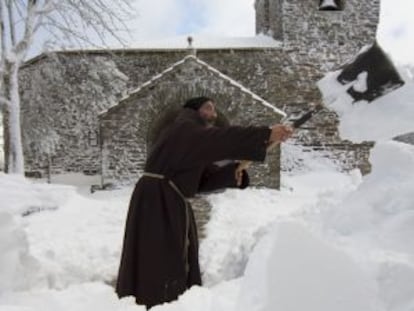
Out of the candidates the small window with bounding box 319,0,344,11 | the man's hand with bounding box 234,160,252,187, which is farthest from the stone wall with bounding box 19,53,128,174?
Answer: the man's hand with bounding box 234,160,252,187

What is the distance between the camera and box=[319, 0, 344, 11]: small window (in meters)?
20.0

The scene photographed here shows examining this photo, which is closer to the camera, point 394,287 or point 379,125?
point 394,287

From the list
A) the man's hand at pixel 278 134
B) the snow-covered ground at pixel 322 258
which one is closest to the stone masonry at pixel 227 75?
the snow-covered ground at pixel 322 258

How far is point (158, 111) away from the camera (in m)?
16.5

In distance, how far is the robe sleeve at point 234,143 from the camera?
12.7 ft

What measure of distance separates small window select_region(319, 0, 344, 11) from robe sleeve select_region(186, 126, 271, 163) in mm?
16959

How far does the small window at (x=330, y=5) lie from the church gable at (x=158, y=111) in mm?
5226

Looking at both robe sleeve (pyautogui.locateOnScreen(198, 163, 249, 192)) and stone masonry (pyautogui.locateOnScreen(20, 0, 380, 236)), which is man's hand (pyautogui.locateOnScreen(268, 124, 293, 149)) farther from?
stone masonry (pyautogui.locateOnScreen(20, 0, 380, 236))

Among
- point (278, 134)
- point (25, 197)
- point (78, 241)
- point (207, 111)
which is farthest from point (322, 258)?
point (78, 241)

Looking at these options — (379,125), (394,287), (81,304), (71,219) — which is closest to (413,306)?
(394,287)

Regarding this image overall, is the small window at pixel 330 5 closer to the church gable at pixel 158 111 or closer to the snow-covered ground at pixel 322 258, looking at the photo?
the church gable at pixel 158 111

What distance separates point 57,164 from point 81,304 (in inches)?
689

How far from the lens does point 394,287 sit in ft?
6.62

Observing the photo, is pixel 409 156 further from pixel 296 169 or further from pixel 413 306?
pixel 296 169
